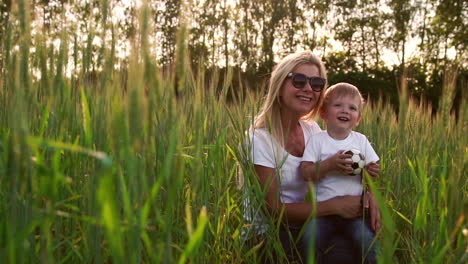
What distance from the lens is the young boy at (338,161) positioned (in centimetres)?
199

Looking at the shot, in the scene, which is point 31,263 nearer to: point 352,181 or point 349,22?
point 352,181

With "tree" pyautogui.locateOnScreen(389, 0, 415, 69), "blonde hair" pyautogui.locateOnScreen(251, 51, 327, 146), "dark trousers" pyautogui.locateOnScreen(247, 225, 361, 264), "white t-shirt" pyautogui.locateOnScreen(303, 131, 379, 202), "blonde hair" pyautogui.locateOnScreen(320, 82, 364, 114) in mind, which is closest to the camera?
"dark trousers" pyautogui.locateOnScreen(247, 225, 361, 264)

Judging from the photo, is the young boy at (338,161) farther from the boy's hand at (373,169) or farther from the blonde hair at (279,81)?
the blonde hair at (279,81)

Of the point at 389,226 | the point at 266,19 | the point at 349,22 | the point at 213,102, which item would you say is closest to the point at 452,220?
the point at 389,226

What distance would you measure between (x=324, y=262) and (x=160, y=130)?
112cm

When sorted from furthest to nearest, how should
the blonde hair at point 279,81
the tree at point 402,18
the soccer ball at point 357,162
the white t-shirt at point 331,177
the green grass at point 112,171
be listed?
the tree at point 402,18
the blonde hair at point 279,81
the white t-shirt at point 331,177
the soccer ball at point 357,162
the green grass at point 112,171

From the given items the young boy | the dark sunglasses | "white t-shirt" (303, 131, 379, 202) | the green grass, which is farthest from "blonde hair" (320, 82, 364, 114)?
the green grass

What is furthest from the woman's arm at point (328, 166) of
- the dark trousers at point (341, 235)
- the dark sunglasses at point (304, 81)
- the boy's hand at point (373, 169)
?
the dark sunglasses at point (304, 81)

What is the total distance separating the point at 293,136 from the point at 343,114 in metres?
0.28

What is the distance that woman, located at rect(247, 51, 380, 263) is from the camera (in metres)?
2.01

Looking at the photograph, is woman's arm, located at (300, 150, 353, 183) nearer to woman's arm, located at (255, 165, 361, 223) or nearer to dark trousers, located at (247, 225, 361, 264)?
woman's arm, located at (255, 165, 361, 223)

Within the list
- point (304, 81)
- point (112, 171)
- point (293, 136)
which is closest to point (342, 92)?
point (304, 81)

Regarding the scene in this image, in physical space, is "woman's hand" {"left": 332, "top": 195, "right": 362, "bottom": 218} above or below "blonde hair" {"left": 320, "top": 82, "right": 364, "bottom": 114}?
below

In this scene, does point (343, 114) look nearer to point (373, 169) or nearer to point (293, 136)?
point (293, 136)
